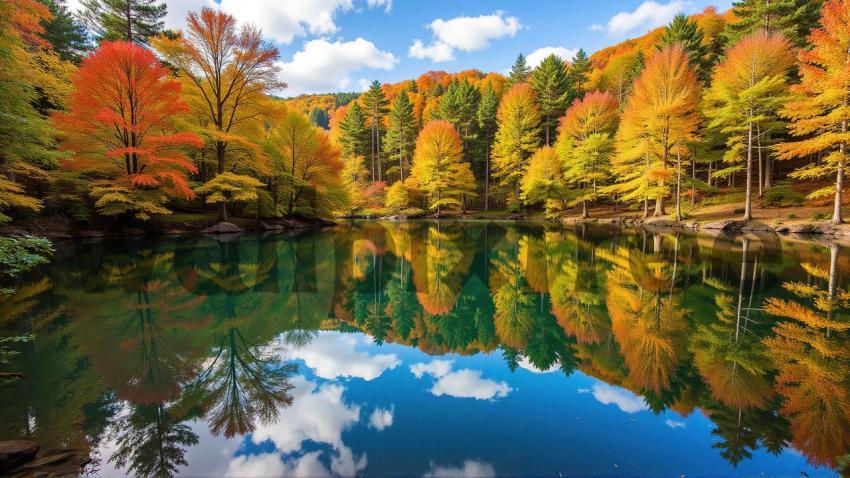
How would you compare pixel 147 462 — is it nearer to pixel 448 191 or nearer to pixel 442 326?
pixel 442 326

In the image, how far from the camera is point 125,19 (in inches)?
1058

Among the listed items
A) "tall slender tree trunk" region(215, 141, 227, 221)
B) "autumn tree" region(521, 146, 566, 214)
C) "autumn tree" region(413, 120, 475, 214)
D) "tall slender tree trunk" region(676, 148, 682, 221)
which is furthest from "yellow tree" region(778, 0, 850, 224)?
"tall slender tree trunk" region(215, 141, 227, 221)

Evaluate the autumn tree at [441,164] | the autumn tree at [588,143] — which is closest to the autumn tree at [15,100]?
the autumn tree at [441,164]

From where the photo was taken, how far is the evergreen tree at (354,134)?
1982 inches

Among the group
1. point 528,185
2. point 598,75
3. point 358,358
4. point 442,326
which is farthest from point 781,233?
point 598,75

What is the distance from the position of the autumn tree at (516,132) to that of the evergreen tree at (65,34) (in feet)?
120

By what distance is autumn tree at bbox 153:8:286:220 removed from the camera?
21.8 meters

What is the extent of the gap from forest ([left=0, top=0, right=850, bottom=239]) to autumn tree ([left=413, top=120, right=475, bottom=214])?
0.66 ft

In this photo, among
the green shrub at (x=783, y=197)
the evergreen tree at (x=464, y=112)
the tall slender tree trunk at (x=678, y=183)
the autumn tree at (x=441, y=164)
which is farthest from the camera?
the evergreen tree at (x=464, y=112)

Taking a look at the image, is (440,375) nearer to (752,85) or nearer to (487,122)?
(752,85)

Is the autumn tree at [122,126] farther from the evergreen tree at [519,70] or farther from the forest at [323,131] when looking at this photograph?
the evergreen tree at [519,70]

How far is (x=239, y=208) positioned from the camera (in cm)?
2777

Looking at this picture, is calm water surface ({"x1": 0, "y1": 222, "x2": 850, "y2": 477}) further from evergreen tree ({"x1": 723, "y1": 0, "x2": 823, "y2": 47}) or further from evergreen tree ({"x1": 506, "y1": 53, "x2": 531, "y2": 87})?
evergreen tree ({"x1": 506, "y1": 53, "x2": 531, "y2": 87})

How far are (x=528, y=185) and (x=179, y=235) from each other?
28.6 m
